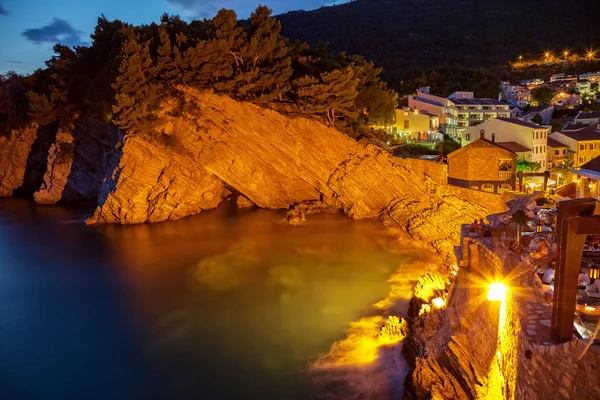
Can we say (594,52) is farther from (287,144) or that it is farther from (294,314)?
(294,314)

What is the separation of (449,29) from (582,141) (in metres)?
61.4

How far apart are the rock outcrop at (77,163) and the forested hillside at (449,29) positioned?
3398 centimetres

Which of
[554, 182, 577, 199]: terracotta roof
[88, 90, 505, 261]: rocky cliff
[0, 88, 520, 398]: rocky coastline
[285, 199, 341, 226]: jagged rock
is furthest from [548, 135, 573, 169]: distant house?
[554, 182, 577, 199]: terracotta roof

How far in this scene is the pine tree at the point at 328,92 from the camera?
73.0 ft

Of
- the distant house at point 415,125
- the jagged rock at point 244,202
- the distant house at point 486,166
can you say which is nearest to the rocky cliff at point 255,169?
the distant house at point 486,166

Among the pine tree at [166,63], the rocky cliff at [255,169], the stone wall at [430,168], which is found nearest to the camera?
the stone wall at [430,168]

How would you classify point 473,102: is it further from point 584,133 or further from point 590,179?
point 590,179

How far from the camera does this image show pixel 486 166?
2244 centimetres

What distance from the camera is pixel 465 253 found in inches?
324

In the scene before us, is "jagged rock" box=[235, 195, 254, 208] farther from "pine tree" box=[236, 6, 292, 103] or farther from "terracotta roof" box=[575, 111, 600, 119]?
"terracotta roof" box=[575, 111, 600, 119]

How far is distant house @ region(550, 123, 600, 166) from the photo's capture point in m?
24.4

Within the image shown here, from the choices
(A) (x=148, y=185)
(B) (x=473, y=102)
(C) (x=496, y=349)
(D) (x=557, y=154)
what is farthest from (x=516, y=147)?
(C) (x=496, y=349)

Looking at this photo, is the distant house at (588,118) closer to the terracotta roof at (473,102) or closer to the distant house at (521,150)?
the terracotta roof at (473,102)

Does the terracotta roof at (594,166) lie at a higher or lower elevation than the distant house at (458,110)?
lower
